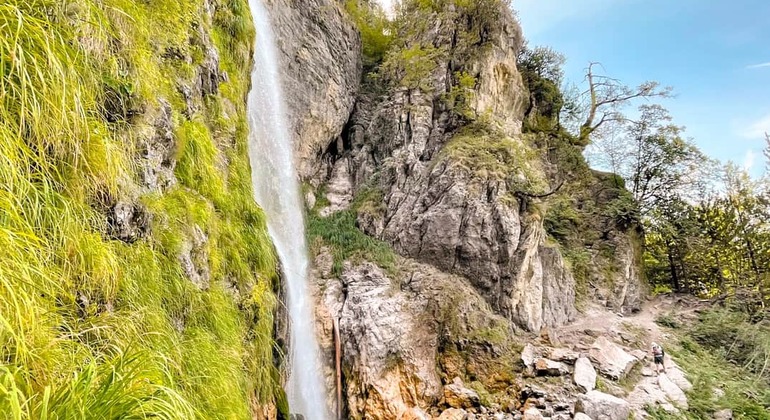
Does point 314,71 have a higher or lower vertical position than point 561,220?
higher

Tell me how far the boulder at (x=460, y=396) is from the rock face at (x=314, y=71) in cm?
677

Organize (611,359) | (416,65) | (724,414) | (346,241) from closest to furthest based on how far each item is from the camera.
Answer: (724,414) < (611,359) < (346,241) < (416,65)

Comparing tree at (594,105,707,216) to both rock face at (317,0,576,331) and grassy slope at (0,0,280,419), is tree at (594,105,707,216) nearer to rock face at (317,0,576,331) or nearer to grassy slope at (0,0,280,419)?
rock face at (317,0,576,331)

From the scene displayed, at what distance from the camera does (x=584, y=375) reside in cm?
739

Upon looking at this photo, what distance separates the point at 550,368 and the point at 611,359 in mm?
1951

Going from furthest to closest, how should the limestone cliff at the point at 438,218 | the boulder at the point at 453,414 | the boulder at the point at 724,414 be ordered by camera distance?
1. the limestone cliff at the point at 438,218
2. the boulder at the point at 724,414
3. the boulder at the point at 453,414

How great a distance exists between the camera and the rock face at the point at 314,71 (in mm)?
10622

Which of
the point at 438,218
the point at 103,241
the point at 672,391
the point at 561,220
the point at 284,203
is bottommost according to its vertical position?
the point at 672,391

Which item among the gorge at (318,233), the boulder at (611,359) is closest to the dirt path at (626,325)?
the gorge at (318,233)

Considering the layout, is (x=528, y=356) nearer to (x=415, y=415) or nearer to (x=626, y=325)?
(x=415, y=415)

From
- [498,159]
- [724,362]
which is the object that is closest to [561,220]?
[498,159]

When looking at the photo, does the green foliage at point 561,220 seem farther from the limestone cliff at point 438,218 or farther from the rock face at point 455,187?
the rock face at point 455,187

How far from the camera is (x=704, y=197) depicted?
15.6 metres

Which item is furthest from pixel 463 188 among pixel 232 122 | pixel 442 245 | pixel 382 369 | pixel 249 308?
pixel 249 308
